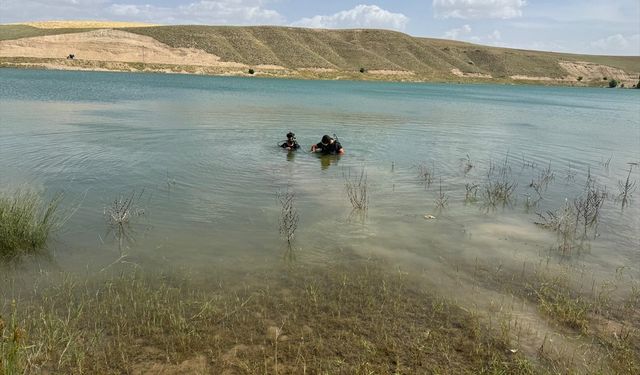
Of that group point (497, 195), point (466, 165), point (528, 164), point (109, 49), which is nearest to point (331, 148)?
point (466, 165)

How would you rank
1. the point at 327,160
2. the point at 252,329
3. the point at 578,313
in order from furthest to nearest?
the point at 327,160, the point at 578,313, the point at 252,329

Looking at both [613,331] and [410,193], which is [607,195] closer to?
[410,193]

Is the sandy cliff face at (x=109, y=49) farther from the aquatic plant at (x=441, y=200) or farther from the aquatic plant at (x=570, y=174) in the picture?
the aquatic plant at (x=441, y=200)

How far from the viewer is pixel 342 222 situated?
10297 mm

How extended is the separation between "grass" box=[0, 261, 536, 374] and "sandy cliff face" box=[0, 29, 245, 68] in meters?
92.1

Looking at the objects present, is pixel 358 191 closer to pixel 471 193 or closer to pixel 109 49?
pixel 471 193

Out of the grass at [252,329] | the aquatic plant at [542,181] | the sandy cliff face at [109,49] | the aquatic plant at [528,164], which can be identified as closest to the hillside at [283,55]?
the sandy cliff face at [109,49]

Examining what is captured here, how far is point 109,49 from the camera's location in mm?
92562

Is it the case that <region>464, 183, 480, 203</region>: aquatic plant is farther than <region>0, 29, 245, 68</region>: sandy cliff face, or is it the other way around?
<region>0, 29, 245, 68</region>: sandy cliff face

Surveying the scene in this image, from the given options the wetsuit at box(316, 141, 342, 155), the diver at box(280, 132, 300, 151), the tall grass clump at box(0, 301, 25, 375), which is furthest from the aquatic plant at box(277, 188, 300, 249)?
the diver at box(280, 132, 300, 151)

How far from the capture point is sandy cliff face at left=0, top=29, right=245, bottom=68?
84812 millimetres

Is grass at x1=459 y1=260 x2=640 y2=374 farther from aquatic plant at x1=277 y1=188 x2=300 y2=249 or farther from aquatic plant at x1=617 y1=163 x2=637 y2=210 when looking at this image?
aquatic plant at x1=617 y1=163 x2=637 y2=210

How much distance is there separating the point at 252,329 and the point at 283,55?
4180 inches

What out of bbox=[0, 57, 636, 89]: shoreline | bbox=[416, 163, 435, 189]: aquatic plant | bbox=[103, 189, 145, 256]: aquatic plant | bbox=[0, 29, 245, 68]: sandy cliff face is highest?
bbox=[0, 29, 245, 68]: sandy cliff face
